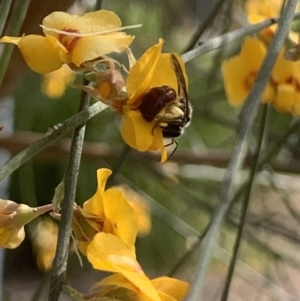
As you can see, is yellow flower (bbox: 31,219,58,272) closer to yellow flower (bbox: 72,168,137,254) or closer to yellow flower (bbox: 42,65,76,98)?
yellow flower (bbox: 42,65,76,98)

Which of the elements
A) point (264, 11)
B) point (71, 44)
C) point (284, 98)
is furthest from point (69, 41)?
point (264, 11)

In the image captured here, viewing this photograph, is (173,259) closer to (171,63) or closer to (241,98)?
(241,98)

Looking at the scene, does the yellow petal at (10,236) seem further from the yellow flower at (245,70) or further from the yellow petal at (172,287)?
the yellow flower at (245,70)

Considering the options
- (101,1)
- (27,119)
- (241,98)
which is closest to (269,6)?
(241,98)

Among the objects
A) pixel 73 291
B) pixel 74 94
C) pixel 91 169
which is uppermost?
pixel 73 291

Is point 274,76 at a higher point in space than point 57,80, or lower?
higher

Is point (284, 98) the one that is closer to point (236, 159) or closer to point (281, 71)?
point (281, 71)

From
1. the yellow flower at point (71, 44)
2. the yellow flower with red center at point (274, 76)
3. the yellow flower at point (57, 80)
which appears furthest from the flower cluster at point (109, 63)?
the yellow flower at point (57, 80)
